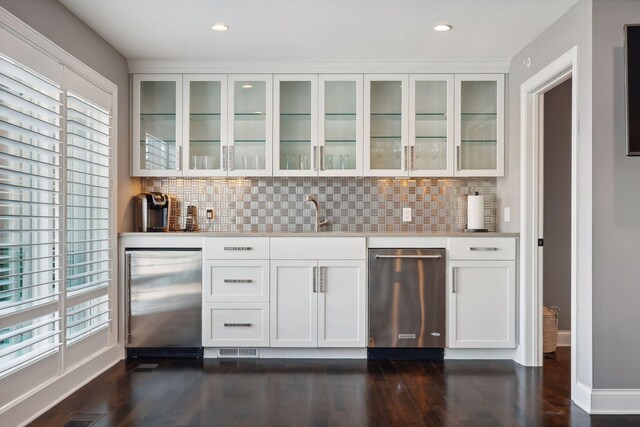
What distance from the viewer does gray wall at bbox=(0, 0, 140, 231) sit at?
2.89m

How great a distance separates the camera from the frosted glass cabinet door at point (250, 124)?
437 centimetres

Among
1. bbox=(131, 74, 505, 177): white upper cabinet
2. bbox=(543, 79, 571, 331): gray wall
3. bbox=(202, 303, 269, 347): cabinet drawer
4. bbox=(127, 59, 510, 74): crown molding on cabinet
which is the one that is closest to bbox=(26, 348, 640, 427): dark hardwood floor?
bbox=(202, 303, 269, 347): cabinet drawer

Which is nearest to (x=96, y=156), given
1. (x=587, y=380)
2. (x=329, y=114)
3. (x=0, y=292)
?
(x=0, y=292)

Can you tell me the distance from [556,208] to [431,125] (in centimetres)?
132

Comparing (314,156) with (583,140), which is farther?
(314,156)

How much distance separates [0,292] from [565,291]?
4179mm

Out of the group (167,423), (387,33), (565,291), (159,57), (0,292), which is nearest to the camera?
(0,292)

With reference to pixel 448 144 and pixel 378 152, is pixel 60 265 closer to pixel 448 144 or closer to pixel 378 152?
pixel 378 152

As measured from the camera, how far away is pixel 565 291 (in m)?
4.61

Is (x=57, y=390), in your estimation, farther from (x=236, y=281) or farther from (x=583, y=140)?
(x=583, y=140)

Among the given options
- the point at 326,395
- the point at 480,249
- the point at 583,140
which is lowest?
the point at 326,395

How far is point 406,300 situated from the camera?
160 inches

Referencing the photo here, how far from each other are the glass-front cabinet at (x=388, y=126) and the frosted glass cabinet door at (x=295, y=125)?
0.45m

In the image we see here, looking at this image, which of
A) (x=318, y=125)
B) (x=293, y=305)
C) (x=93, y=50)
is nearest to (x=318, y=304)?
(x=293, y=305)
